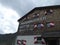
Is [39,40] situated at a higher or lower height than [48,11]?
lower

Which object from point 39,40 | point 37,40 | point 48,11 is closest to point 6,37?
point 37,40

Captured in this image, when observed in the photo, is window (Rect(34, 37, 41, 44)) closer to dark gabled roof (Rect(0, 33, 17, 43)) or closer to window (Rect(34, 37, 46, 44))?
window (Rect(34, 37, 46, 44))

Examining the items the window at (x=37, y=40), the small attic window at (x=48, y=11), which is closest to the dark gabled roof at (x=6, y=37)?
the window at (x=37, y=40)

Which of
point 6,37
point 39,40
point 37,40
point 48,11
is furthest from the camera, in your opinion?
point 6,37

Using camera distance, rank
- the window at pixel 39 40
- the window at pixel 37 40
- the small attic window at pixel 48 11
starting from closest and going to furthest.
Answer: the window at pixel 39 40
the window at pixel 37 40
the small attic window at pixel 48 11

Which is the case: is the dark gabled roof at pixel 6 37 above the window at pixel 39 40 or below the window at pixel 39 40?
above

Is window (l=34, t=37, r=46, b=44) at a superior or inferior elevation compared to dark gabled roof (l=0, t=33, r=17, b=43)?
inferior

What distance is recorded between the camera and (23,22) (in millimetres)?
25562

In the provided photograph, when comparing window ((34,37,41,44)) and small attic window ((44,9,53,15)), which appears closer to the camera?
window ((34,37,41,44))

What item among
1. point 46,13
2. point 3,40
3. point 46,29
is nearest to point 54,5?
point 46,13

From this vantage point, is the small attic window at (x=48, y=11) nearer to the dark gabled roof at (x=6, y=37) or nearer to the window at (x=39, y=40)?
the window at (x=39, y=40)

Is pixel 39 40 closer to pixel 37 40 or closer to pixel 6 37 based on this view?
pixel 37 40

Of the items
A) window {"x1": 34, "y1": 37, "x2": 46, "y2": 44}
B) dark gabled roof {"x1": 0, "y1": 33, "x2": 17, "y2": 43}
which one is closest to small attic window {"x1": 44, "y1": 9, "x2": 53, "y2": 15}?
window {"x1": 34, "y1": 37, "x2": 46, "y2": 44}

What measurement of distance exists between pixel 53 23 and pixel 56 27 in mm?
668
